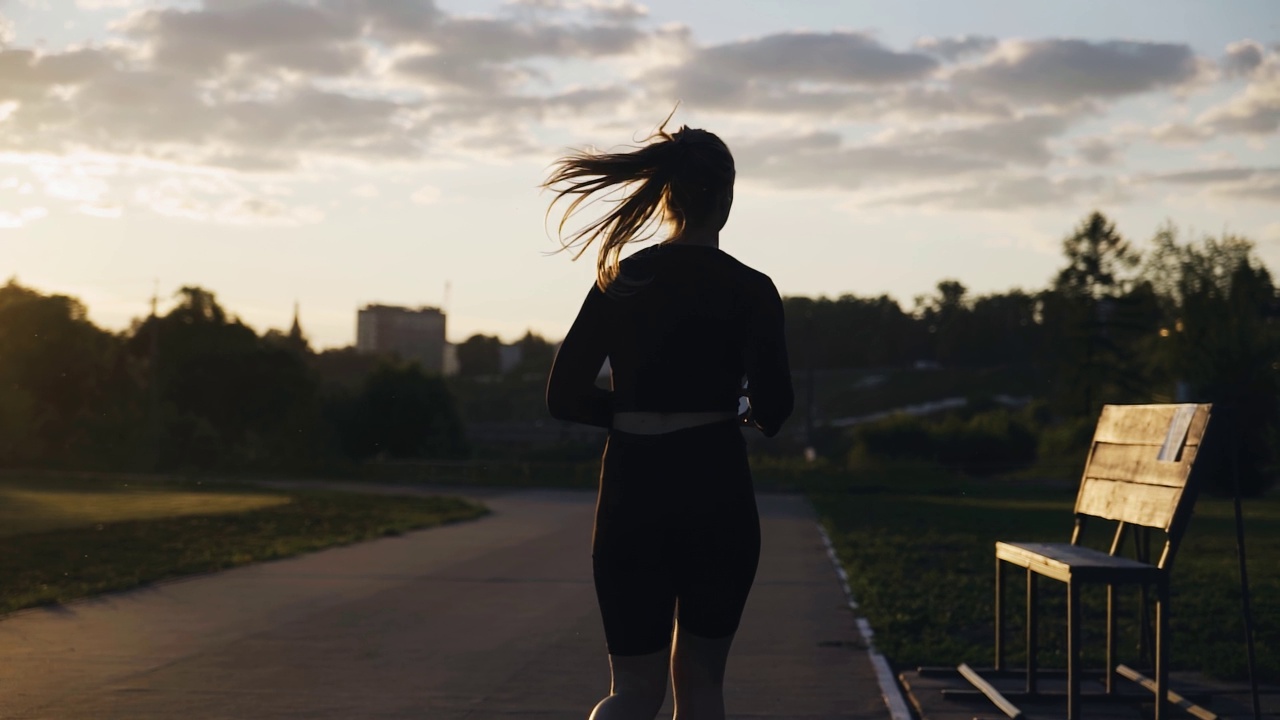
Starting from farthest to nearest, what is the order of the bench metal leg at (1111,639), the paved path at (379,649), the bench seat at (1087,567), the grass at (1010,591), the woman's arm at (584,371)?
the grass at (1010,591) → the paved path at (379,649) → the bench metal leg at (1111,639) → the bench seat at (1087,567) → the woman's arm at (584,371)

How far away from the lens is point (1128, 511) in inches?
221

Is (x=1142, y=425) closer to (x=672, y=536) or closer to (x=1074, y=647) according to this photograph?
(x=1074, y=647)

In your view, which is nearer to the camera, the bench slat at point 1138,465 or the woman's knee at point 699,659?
the woman's knee at point 699,659

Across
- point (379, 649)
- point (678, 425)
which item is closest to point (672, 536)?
point (678, 425)

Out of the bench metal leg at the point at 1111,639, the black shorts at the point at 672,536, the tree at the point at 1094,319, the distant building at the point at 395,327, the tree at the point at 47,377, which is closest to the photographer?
the black shorts at the point at 672,536

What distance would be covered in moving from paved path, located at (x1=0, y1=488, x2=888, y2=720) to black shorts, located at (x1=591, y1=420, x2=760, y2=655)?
9.70 ft

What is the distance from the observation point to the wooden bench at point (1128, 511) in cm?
484

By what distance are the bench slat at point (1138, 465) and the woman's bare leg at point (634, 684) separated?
114 inches

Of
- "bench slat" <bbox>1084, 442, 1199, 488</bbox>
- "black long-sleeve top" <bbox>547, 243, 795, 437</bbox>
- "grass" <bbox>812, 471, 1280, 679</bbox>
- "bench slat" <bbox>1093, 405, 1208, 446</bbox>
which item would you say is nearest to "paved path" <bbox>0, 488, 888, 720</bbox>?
"grass" <bbox>812, 471, 1280, 679</bbox>

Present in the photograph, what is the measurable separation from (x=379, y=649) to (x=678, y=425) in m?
5.26

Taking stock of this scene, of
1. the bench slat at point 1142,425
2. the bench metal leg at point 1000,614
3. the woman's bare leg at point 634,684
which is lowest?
the bench metal leg at point 1000,614

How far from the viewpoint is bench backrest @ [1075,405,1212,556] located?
5.02m

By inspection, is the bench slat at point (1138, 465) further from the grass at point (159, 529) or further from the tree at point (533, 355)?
the tree at point (533, 355)

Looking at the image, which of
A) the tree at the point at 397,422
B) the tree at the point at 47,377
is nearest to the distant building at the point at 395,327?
the tree at the point at 397,422
